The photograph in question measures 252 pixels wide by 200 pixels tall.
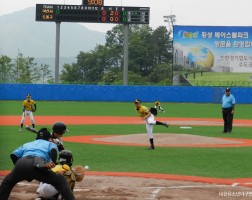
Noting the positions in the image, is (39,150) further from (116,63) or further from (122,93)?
(116,63)

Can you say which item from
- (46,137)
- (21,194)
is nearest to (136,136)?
(21,194)

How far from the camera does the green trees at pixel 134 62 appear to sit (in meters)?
100

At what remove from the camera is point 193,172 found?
551 inches

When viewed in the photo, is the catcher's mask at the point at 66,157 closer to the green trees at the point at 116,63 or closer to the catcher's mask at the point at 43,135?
the catcher's mask at the point at 43,135

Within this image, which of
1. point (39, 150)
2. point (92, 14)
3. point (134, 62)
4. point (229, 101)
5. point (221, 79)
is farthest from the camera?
point (134, 62)

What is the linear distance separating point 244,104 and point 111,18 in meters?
15.3

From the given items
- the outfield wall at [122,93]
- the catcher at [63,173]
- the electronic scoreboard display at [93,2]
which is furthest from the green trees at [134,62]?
the catcher at [63,173]

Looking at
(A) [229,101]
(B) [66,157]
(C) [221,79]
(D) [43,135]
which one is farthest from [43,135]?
(C) [221,79]

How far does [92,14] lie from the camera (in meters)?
53.4

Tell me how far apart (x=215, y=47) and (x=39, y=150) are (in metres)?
52.7

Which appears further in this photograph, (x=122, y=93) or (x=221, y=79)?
(x=221, y=79)

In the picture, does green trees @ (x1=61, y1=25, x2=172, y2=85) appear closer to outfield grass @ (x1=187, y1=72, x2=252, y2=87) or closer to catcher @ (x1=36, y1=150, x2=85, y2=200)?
outfield grass @ (x1=187, y1=72, x2=252, y2=87)

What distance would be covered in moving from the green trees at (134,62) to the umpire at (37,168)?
8682 cm

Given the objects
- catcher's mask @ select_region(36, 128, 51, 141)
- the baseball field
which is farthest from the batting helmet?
the baseball field
